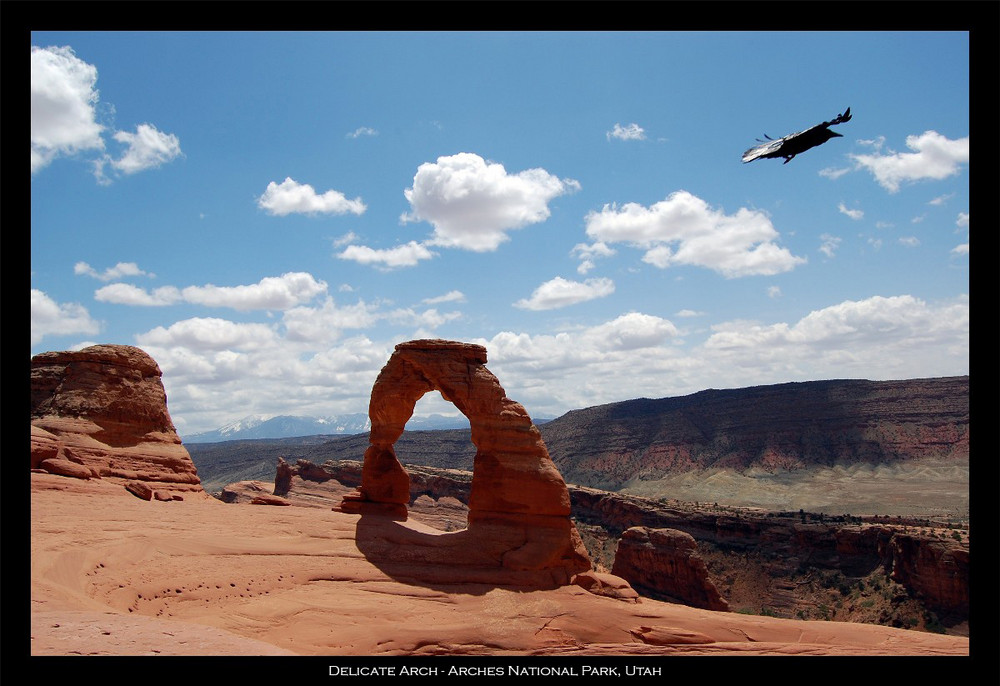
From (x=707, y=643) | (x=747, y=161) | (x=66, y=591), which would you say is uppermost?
(x=747, y=161)

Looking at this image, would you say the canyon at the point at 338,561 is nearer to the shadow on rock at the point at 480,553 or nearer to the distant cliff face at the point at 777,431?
the shadow on rock at the point at 480,553

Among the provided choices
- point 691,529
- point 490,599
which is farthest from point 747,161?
point 691,529

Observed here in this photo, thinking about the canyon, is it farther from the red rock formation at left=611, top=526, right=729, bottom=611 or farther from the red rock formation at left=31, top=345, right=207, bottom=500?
the red rock formation at left=611, top=526, right=729, bottom=611

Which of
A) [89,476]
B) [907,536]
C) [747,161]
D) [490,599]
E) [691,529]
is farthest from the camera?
[691,529]

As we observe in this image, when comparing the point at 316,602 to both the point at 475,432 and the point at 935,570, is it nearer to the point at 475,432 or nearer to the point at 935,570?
the point at 475,432

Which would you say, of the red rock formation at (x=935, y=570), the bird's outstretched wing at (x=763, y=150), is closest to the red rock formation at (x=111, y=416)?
the bird's outstretched wing at (x=763, y=150)

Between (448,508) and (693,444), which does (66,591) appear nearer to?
(448,508)

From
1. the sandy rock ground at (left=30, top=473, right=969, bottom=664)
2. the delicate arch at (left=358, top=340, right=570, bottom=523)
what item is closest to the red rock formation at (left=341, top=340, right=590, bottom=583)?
the delicate arch at (left=358, top=340, right=570, bottom=523)
